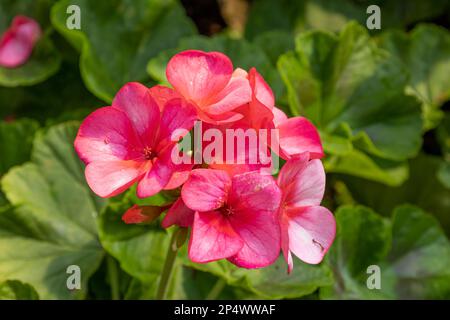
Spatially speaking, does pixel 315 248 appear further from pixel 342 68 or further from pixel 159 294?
pixel 342 68

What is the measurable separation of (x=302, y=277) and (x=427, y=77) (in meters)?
0.69

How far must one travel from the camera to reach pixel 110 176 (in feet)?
2.51

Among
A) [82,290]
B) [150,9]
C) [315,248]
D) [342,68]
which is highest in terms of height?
[150,9]

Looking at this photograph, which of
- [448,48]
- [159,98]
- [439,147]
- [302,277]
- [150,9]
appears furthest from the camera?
[439,147]

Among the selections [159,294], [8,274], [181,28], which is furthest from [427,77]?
[8,274]

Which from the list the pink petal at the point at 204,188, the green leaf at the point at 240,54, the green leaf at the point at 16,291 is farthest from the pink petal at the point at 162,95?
the green leaf at the point at 240,54

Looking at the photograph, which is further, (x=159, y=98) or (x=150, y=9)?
(x=150, y=9)

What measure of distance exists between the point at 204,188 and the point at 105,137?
0.14m

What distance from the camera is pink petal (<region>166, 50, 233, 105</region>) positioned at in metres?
0.81

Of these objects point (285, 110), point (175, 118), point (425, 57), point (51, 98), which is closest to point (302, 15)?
point (425, 57)

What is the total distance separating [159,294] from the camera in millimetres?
1004

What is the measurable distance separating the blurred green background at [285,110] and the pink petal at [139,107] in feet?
0.97

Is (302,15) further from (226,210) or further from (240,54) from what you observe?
(226,210)

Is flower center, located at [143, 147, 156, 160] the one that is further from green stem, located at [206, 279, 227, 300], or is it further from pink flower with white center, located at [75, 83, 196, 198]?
green stem, located at [206, 279, 227, 300]
